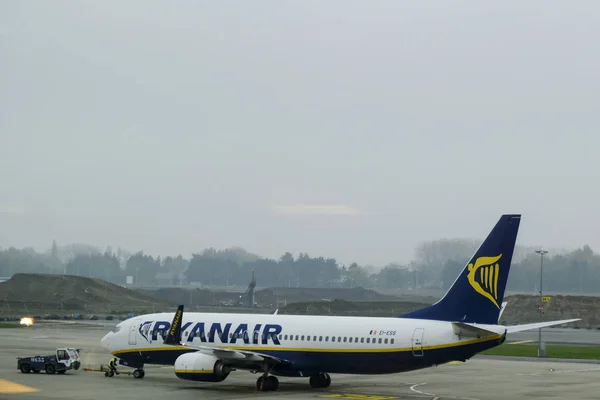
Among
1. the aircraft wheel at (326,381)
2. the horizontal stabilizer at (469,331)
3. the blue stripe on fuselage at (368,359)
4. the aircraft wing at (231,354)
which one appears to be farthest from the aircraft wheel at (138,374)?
the horizontal stabilizer at (469,331)

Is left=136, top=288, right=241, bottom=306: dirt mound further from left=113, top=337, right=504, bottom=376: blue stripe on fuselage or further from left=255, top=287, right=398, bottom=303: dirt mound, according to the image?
left=113, top=337, right=504, bottom=376: blue stripe on fuselage

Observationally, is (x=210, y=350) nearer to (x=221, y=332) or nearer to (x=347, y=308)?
(x=221, y=332)

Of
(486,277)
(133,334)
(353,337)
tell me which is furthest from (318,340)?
(133,334)

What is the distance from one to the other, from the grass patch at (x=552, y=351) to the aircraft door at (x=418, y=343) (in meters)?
33.0

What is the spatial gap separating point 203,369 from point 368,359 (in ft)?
25.7

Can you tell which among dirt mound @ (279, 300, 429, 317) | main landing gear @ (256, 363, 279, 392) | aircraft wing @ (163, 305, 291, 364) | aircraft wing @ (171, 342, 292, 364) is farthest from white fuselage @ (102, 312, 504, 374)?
dirt mound @ (279, 300, 429, 317)

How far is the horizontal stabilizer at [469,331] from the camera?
38.4m

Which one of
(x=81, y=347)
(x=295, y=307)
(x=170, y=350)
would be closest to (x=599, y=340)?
(x=295, y=307)

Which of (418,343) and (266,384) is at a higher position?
(418,343)

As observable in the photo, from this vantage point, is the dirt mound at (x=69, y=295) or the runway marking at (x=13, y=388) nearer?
the runway marking at (x=13, y=388)

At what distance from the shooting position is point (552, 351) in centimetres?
7512

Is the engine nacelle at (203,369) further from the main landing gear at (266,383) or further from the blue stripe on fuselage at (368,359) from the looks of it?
the blue stripe on fuselage at (368,359)

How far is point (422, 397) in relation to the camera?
4016 cm

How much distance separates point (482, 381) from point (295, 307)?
3116 inches
